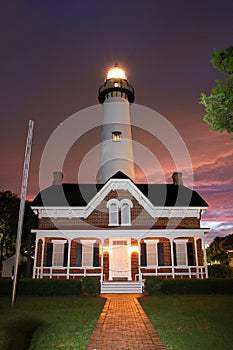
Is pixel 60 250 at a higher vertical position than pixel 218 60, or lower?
lower

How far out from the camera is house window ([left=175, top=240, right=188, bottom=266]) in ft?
67.4

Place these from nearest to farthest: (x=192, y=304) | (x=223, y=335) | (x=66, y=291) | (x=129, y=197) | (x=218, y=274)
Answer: (x=223, y=335) → (x=192, y=304) → (x=66, y=291) → (x=218, y=274) → (x=129, y=197)

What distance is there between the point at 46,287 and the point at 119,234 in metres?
6.13

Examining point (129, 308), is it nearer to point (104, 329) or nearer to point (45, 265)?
point (104, 329)

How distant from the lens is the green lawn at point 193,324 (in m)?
6.41

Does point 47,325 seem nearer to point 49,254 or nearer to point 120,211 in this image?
point 49,254

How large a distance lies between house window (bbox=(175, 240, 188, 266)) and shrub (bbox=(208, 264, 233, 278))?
6.45 ft

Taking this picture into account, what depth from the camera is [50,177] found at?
25719 millimetres

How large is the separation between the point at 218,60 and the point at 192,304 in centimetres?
990

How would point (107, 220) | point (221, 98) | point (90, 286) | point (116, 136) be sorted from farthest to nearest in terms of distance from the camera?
point (116, 136) → point (107, 220) → point (90, 286) → point (221, 98)

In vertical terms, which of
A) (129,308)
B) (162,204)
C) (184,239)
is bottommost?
(129,308)

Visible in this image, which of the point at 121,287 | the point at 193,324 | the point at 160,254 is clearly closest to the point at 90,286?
the point at 121,287

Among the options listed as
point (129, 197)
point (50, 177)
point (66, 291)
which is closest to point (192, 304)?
point (66, 291)

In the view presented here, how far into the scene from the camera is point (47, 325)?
8.14 meters
